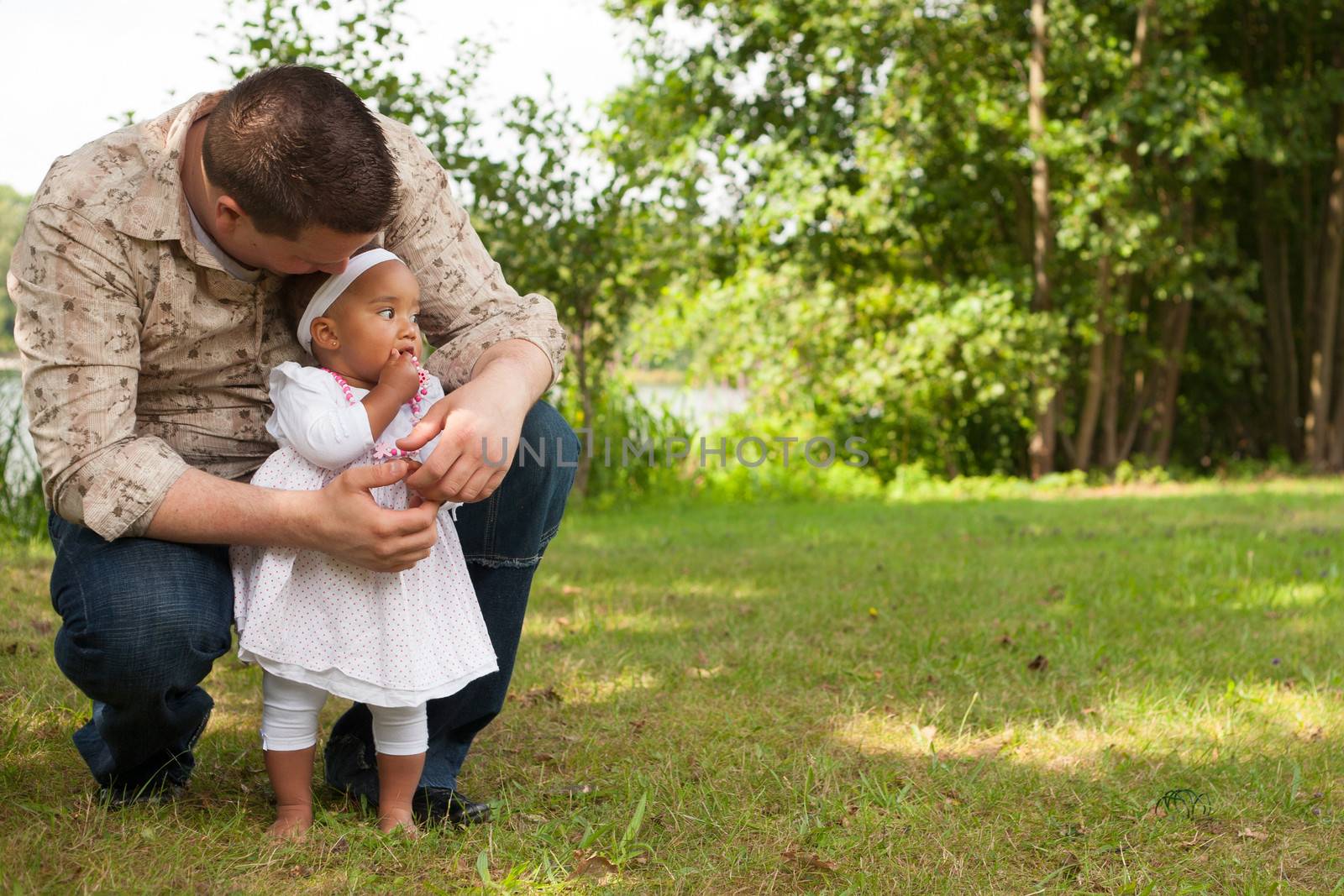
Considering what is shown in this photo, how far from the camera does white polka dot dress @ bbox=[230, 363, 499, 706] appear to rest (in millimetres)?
1953

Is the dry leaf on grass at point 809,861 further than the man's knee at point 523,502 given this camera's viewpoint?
No

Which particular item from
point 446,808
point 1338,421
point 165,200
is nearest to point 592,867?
point 446,808

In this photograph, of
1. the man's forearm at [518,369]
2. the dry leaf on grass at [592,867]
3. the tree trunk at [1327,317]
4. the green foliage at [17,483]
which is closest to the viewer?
the dry leaf on grass at [592,867]

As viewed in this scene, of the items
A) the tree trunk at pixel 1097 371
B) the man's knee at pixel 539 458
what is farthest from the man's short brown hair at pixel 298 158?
the tree trunk at pixel 1097 371

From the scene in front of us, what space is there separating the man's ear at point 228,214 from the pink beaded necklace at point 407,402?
306 mm

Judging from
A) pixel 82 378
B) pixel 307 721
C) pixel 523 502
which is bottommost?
pixel 307 721

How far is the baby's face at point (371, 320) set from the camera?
208 centimetres

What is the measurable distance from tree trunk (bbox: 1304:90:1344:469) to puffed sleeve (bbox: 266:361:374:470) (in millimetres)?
9674

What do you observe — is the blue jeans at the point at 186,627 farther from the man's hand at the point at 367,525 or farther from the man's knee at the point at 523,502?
the man's hand at the point at 367,525

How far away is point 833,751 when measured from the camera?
253cm

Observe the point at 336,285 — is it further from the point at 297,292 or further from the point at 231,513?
the point at 231,513

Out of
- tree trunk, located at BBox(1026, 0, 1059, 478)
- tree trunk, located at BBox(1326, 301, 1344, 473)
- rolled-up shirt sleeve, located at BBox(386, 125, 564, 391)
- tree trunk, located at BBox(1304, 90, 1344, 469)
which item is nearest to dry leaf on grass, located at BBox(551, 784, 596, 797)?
rolled-up shirt sleeve, located at BBox(386, 125, 564, 391)

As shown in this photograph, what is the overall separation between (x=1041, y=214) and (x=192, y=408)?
309 inches

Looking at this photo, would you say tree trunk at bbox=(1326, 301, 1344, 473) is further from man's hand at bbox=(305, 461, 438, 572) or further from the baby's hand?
man's hand at bbox=(305, 461, 438, 572)
